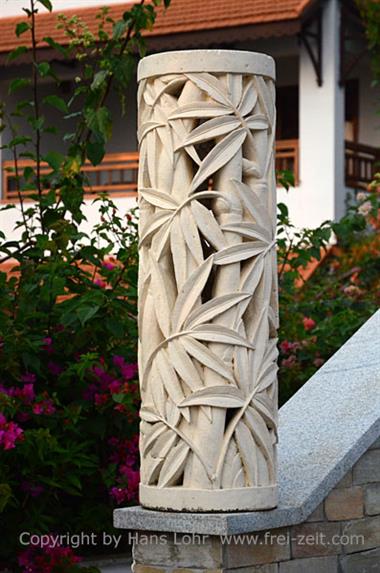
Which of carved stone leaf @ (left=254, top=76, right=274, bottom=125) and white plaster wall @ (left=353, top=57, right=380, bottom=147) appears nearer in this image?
carved stone leaf @ (left=254, top=76, right=274, bottom=125)

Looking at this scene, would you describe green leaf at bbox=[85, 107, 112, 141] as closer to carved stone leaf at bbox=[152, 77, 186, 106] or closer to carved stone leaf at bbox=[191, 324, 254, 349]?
carved stone leaf at bbox=[152, 77, 186, 106]

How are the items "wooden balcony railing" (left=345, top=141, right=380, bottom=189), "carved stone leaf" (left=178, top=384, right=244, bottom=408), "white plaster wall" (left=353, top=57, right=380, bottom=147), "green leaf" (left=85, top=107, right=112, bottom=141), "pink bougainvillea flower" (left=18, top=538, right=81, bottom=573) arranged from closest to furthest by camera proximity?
"carved stone leaf" (left=178, top=384, right=244, bottom=408), "pink bougainvillea flower" (left=18, top=538, right=81, bottom=573), "green leaf" (left=85, top=107, right=112, bottom=141), "wooden balcony railing" (left=345, top=141, right=380, bottom=189), "white plaster wall" (left=353, top=57, right=380, bottom=147)

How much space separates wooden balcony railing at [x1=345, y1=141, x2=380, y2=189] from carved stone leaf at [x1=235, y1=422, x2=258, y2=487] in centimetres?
1398

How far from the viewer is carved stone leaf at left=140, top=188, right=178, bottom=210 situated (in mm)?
3898

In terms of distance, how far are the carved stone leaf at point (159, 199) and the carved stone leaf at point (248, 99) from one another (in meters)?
0.36

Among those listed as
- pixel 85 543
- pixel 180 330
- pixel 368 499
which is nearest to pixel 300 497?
pixel 368 499

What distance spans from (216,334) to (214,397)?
0.65 feet

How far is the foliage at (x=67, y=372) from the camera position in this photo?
4.80 metres

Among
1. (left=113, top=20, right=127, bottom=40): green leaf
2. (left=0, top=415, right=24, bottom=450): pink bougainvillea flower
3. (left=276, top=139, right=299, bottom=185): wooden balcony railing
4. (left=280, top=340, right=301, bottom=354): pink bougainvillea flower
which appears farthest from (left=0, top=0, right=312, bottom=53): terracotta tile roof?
(left=0, top=415, right=24, bottom=450): pink bougainvillea flower

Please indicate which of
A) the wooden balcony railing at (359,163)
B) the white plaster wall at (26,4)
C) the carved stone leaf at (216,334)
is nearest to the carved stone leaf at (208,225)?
the carved stone leaf at (216,334)

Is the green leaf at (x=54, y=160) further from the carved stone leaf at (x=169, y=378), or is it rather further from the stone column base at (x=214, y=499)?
the stone column base at (x=214, y=499)

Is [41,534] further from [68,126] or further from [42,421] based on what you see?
[68,126]

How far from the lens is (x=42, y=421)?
4.94 m

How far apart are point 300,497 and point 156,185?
3.73 feet
